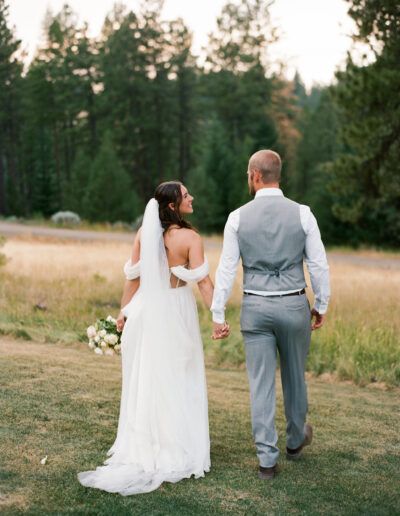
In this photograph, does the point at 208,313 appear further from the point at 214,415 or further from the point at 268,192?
the point at 268,192

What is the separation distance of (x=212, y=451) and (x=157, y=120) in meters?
40.2

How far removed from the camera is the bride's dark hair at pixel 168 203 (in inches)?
166

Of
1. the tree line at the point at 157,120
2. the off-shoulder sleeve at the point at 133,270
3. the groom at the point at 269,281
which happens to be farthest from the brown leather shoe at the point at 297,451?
the tree line at the point at 157,120

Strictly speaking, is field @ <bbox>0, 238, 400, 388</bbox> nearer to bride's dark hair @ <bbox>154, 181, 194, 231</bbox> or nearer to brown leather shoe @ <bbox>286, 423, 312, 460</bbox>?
brown leather shoe @ <bbox>286, 423, 312, 460</bbox>

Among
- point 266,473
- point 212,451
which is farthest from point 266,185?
point 212,451

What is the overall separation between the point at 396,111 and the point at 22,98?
116ft

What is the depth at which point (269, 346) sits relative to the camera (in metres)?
4.01

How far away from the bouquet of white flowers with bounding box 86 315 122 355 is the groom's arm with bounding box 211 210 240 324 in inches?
38.4

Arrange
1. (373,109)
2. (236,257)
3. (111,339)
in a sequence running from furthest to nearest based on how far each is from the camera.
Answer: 1. (373,109)
2. (111,339)
3. (236,257)

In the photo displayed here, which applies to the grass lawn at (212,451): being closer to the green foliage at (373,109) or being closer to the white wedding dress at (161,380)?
the white wedding dress at (161,380)

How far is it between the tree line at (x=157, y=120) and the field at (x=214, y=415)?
62.7ft

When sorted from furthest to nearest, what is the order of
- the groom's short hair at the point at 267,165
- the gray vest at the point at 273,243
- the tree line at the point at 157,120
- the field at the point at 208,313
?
the tree line at the point at 157,120 < the field at the point at 208,313 < the groom's short hair at the point at 267,165 < the gray vest at the point at 273,243

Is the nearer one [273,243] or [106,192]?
[273,243]

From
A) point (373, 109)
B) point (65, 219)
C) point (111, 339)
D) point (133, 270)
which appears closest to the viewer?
point (133, 270)
